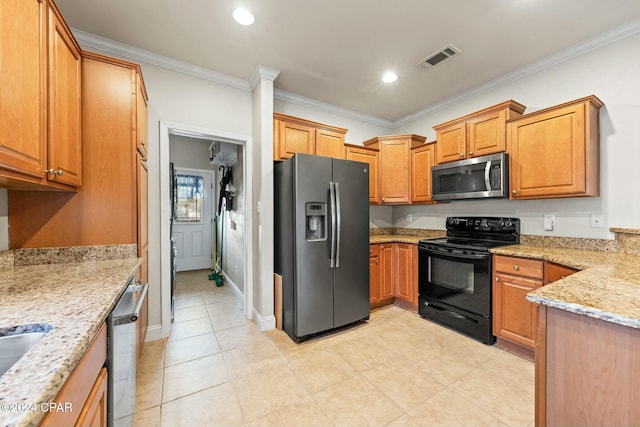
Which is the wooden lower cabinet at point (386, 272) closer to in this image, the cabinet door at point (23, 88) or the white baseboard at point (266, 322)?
the white baseboard at point (266, 322)

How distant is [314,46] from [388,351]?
9.25 feet

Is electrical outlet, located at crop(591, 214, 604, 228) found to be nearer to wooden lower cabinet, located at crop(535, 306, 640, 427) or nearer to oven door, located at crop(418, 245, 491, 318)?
oven door, located at crop(418, 245, 491, 318)

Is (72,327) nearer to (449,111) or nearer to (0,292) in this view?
(0,292)

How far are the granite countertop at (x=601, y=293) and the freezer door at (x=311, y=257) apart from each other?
1.75 metres

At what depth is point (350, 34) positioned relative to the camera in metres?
2.26

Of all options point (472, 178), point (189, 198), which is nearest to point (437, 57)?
point (472, 178)

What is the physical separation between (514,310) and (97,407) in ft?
9.17

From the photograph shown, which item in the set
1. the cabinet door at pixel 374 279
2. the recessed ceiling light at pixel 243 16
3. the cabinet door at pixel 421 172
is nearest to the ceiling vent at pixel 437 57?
the cabinet door at pixel 421 172

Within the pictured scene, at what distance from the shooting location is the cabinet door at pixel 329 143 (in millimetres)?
3195

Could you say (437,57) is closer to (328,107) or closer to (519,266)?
(328,107)

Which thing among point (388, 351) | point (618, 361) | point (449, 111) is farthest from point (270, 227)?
point (449, 111)

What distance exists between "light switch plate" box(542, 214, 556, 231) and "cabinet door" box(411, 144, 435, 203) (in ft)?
3.82

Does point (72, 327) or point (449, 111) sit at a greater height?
point (449, 111)

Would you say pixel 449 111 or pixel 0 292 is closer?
pixel 0 292
